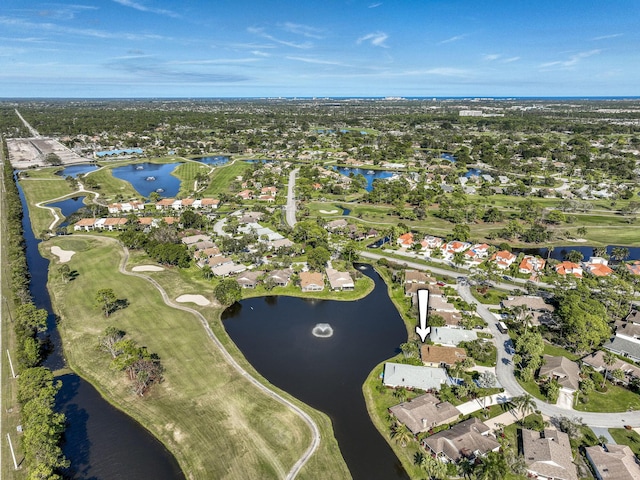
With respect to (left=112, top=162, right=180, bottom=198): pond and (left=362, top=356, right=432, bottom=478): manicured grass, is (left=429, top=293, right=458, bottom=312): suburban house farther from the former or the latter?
(left=112, top=162, right=180, bottom=198): pond

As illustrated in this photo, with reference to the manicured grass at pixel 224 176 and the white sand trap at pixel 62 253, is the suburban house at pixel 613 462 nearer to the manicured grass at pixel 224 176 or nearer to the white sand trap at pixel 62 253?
the white sand trap at pixel 62 253

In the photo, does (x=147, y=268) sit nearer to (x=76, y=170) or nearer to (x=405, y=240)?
(x=405, y=240)

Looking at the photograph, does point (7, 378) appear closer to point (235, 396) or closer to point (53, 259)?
point (235, 396)

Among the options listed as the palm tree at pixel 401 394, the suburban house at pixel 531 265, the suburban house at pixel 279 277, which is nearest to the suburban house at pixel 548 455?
the palm tree at pixel 401 394

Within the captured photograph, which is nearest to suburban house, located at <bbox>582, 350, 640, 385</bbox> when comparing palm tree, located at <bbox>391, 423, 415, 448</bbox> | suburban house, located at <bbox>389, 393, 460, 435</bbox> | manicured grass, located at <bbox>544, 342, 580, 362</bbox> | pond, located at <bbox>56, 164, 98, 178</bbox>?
manicured grass, located at <bbox>544, 342, 580, 362</bbox>

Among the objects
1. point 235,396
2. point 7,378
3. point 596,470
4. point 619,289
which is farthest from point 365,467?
point 619,289

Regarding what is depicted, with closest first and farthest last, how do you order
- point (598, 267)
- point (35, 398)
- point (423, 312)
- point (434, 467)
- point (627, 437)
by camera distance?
point (434, 467) < point (627, 437) < point (35, 398) < point (423, 312) < point (598, 267)

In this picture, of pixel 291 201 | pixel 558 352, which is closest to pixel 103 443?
pixel 558 352
